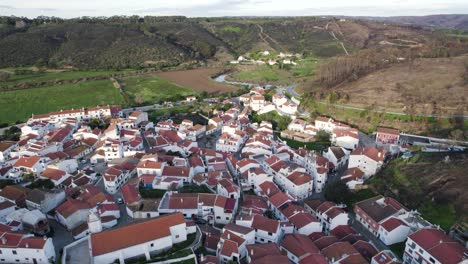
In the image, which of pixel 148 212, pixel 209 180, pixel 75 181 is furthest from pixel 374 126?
pixel 75 181

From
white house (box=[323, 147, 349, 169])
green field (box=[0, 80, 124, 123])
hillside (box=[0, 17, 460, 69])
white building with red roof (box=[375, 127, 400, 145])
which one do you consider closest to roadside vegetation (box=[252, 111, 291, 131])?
white house (box=[323, 147, 349, 169])

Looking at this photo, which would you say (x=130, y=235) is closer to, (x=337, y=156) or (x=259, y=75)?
(x=337, y=156)

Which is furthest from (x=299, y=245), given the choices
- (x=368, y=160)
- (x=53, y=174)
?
(x=53, y=174)

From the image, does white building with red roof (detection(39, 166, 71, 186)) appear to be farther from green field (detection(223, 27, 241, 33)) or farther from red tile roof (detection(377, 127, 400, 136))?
green field (detection(223, 27, 241, 33))

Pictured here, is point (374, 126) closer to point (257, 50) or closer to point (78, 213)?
point (78, 213)

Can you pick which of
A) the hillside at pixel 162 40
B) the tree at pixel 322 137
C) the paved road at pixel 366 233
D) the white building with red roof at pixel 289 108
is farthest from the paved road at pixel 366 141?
the hillside at pixel 162 40

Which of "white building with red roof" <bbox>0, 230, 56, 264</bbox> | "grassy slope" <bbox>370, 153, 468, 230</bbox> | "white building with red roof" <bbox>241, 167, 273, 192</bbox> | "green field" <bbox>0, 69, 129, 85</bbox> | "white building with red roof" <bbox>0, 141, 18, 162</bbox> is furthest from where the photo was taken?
"green field" <bbox>0, 69, 129, 85</bbox>
